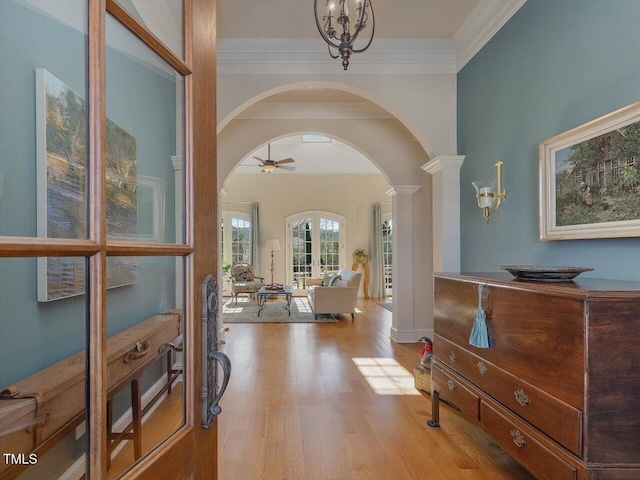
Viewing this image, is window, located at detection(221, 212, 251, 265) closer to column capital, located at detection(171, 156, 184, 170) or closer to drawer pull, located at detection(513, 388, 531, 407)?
drawer pull, located at detection(513, 388, 531, 407)

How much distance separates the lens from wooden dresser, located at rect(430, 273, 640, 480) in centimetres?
129

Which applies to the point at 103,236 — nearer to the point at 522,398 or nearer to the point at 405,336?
the point at 522,398

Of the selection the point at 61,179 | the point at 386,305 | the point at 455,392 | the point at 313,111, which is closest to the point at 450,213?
the point at 455,392

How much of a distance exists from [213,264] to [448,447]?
2236 millimetres

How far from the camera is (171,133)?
2.72 feet

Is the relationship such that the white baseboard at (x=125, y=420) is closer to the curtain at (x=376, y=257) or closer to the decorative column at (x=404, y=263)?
the decorative column at (x=404, y=263)

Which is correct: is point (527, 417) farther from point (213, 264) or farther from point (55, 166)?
point (55, 166)

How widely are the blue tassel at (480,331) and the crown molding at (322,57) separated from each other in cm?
254

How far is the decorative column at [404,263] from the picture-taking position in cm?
504

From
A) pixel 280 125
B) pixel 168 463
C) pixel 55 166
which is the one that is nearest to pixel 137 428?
pixel 168 463

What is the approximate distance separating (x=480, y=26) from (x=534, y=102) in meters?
1.06

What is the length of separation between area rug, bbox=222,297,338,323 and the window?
1686 mm

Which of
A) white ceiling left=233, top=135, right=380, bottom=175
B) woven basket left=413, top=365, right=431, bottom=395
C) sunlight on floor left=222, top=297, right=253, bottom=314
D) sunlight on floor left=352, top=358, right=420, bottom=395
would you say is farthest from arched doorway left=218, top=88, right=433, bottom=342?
white ceiling left=233, top=135, right=380, bottom=175

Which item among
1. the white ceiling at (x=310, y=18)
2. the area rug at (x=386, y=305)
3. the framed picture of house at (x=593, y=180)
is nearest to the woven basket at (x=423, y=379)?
the framed picture of house at (x=593, y=180)
